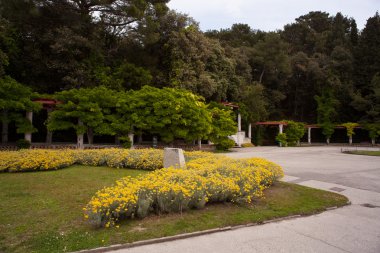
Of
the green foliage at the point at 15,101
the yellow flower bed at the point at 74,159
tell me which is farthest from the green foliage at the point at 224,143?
the green foliage at the point at 15,101

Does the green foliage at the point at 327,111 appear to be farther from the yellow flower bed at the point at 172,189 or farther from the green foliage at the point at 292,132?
the yellow flower bed at the point at 172,189

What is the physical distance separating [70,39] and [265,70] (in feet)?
92.8

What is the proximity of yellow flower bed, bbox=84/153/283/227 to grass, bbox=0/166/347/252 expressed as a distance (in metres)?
0.20

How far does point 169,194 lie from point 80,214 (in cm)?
175

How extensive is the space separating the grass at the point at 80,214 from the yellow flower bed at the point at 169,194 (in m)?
0.20

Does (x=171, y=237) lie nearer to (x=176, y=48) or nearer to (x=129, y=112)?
(x=129, y=112)

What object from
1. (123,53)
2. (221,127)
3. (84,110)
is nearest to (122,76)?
(123,53)

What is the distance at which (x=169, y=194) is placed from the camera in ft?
19.1

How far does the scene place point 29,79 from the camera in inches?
859

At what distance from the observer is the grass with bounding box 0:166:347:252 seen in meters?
4.40

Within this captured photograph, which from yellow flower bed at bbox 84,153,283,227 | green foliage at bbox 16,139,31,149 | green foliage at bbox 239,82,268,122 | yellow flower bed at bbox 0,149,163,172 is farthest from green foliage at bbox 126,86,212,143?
green foliage at bbox 239,82,268,122

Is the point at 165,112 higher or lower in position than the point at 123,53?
lower

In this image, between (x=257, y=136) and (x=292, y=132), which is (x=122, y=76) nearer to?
(x=257, y=136)

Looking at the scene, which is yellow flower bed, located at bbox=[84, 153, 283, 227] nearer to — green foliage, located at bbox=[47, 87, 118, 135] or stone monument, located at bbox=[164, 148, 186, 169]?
stone monument, located at bbox=[164, 148, 186, 169]
